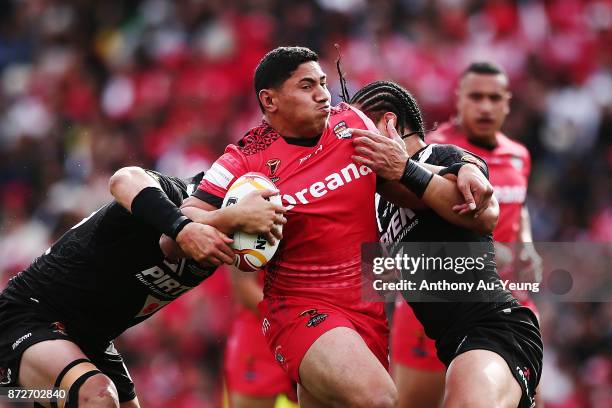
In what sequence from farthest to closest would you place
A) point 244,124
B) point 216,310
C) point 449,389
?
1. point 244,124
2. point 216,310
3. point 449,389

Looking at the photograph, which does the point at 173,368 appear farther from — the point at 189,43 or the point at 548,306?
the point at 189,43

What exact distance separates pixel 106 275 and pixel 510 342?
2249 millimetres

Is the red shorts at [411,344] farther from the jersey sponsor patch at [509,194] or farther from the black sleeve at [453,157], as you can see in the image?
the black sleeve at [453,157]

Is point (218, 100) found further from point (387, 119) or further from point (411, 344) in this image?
point (387, 119)

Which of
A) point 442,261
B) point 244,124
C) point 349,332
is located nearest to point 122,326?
point 349,332

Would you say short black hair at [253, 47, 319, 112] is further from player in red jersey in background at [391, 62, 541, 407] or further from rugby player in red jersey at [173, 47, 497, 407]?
player in red jersey in background at [391, 62, 541, 407]

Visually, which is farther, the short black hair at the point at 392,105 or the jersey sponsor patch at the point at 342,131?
the short black hair at the point at 392,105

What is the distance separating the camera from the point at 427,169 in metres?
5.50

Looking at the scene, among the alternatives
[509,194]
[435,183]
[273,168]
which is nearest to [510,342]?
[435,183]

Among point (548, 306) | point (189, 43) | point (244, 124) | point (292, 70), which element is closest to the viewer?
point (292, 70)

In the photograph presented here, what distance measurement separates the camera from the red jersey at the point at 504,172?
7.56 meters

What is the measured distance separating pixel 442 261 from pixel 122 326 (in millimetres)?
1910

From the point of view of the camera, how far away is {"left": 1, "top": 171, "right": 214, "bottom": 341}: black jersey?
5.79 metres

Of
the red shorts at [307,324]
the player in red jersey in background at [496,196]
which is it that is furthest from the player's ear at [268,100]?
the player in red jersey in background at [496,196]
